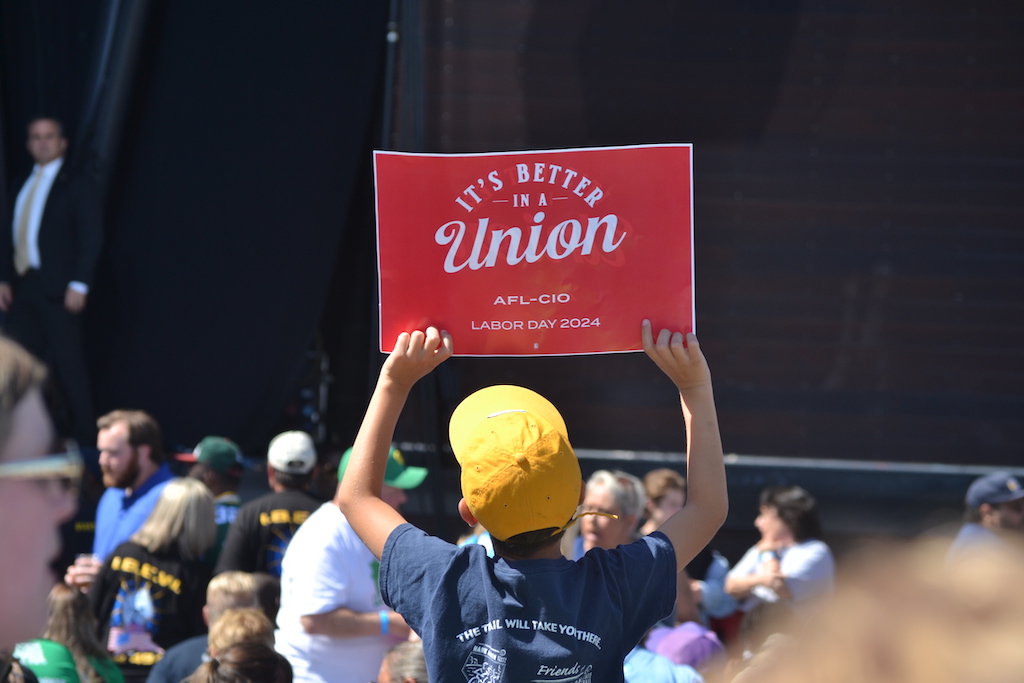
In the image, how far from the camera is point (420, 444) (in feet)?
19.0

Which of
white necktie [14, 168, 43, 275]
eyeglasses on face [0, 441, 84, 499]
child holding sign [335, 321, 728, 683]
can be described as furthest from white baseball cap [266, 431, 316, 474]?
eyeglasses on face [0, 441, 84, 499]

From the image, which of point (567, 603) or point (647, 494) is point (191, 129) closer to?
point (647, 494)

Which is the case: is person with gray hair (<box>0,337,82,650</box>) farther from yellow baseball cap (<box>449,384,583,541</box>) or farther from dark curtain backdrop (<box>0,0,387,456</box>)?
dark curtain backdrop (<box>0,0,387,456</box>)

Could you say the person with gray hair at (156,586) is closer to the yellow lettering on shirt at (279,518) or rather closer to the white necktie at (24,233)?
the yellow lettering on shirt at (279,518)

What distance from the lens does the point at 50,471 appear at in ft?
3.39

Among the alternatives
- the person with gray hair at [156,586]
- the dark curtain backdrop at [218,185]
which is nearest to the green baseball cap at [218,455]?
the person with gray hair at [156,586]

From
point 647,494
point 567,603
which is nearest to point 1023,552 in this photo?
point 567,603

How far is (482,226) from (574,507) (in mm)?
627

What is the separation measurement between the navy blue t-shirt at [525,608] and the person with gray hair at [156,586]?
8.41ft

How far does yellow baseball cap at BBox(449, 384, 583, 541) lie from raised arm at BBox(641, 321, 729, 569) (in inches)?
9.4

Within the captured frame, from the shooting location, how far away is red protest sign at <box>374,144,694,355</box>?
6.74ft

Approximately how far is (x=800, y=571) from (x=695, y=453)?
268 centimetres

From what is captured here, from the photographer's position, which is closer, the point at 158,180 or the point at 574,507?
the point at 574,507

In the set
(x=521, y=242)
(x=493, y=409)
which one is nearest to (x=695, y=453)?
(x=493, y=409)
